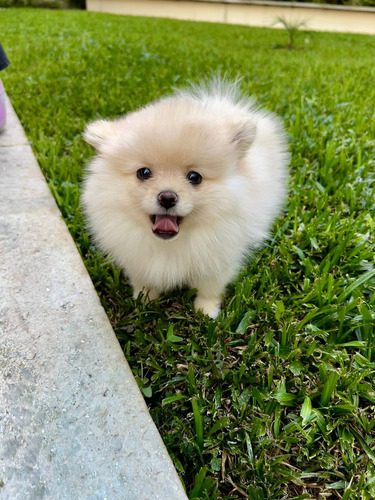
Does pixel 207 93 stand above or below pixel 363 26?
below

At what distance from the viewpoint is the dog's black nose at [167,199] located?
1.39m

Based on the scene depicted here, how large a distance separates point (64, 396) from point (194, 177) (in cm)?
87

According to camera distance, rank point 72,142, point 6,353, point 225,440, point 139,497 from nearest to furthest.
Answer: point 139,497 → point 225,440 → point 6,353 → point 72,142

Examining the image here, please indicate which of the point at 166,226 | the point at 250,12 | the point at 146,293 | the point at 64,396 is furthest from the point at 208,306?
the point at 250,12

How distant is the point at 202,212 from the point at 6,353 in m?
0.87

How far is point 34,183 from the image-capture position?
2480 millimetres

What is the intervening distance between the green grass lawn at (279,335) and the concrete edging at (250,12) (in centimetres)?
1158

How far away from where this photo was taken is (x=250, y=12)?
13.5 m

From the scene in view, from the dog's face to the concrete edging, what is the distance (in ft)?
44.0

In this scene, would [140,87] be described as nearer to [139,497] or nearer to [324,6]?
[139,497]

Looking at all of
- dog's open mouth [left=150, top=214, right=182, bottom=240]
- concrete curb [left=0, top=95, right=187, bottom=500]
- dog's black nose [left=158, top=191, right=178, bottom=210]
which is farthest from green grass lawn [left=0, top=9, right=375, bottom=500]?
dog's black nose [left=158, top=191, right=178, bottom=210]

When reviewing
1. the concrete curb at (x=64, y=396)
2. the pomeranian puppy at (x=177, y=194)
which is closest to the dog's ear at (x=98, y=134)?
the pomeranian puppy at (x=177, y=194)

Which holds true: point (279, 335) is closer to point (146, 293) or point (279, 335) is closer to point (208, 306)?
Answer: point (208, 306)

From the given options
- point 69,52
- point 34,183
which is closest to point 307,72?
point 69,52
